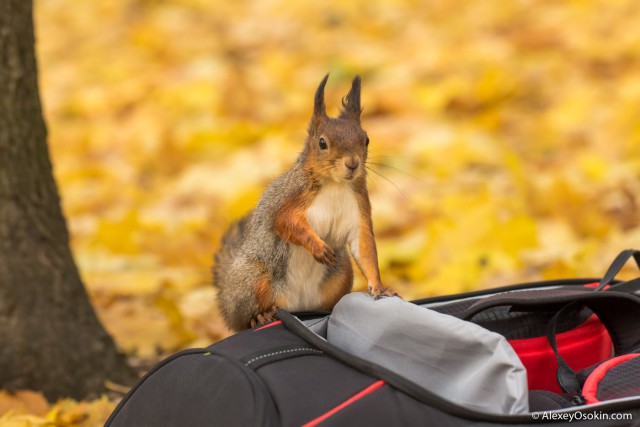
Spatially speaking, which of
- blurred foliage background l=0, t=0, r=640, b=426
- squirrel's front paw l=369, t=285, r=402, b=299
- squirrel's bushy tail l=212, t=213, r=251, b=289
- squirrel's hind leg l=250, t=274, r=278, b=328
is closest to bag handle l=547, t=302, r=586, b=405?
squirrel's front paw l=369, t=285, r=402, b=299

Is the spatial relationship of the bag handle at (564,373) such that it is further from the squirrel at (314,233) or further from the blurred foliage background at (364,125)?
the blurred foliage background at (364,125)

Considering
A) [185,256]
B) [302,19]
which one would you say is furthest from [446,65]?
[185,256]

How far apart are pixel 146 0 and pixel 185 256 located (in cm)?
477

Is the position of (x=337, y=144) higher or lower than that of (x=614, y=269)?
higher

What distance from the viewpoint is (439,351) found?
190 cm

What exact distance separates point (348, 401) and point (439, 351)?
0.28 meters

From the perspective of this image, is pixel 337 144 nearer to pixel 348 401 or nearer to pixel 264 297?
pixel 264 297

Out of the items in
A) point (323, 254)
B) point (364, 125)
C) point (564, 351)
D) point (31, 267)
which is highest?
point (364, 125)

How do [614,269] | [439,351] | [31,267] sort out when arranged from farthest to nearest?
[31,267], [614,269], [439,351]

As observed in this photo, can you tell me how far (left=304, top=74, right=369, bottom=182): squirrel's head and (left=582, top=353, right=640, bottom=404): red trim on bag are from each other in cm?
71

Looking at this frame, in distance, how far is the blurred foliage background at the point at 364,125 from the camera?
3.68m

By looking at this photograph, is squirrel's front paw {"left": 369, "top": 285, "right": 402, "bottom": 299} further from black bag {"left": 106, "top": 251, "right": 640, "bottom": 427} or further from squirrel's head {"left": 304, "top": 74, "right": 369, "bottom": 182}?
squirrel's head {"left": 304, "top": 74, "right": 369, "bottom": 182}

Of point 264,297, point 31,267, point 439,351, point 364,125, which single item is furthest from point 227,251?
point 364,125

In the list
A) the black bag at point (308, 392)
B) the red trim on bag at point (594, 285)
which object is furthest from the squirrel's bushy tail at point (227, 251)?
the red trim on bag at point (594, 285)
